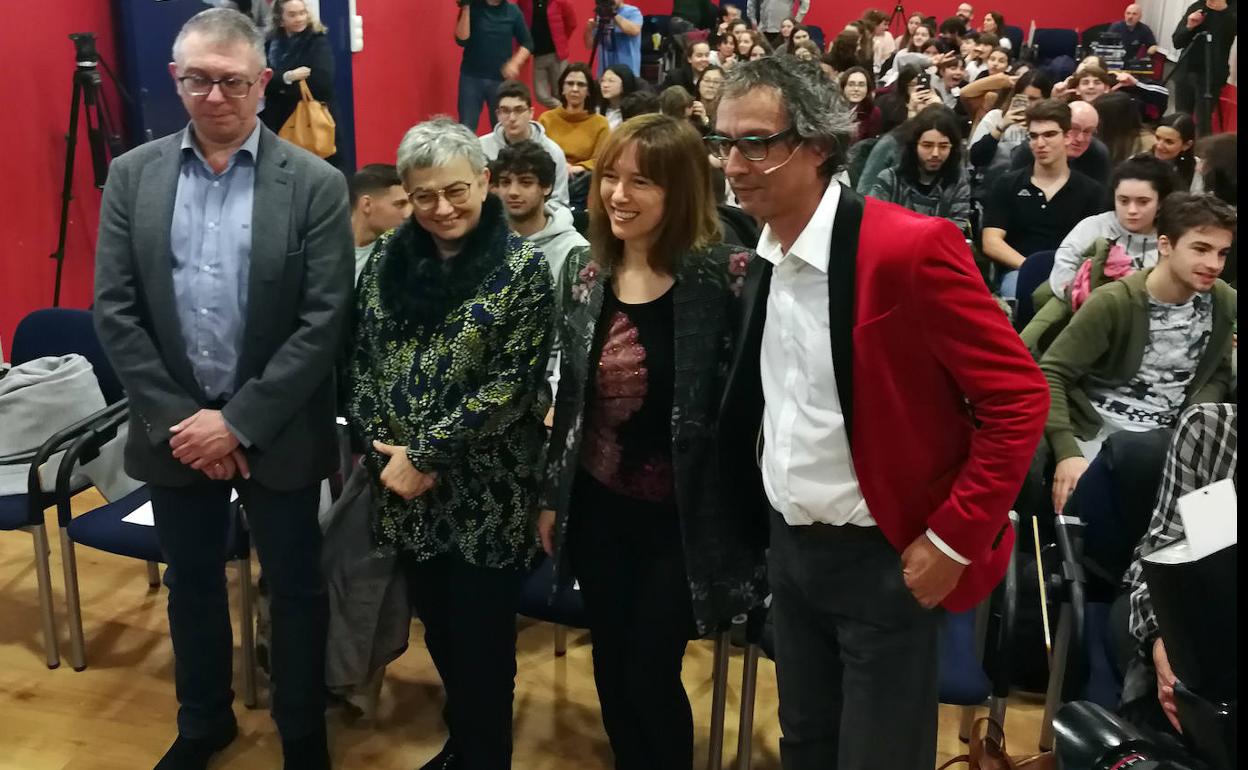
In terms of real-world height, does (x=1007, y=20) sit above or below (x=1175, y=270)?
above

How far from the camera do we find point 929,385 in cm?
151

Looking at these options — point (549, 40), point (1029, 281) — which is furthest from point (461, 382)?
point (549, 40)

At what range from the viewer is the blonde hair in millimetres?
1816

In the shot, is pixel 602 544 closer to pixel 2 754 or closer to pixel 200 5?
pixel 2 754

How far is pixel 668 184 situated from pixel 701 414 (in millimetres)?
399

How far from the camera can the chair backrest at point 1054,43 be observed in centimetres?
1205

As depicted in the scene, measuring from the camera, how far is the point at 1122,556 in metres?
2.32

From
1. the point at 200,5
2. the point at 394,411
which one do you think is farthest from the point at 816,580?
the point at 200,5

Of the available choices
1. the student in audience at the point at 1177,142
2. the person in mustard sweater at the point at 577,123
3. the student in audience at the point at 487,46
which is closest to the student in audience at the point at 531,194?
the person in mustard sweater at the point at 577,123

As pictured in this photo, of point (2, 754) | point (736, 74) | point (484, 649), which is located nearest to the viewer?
point (736, 74)

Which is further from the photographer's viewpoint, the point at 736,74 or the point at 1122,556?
the point at 1122,556

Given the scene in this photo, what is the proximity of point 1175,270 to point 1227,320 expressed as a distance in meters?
0.23

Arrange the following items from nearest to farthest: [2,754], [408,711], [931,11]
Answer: [2,754], [408,711], [931,11]

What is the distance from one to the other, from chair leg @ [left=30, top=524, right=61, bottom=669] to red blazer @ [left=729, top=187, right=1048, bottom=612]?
222 centimetres
